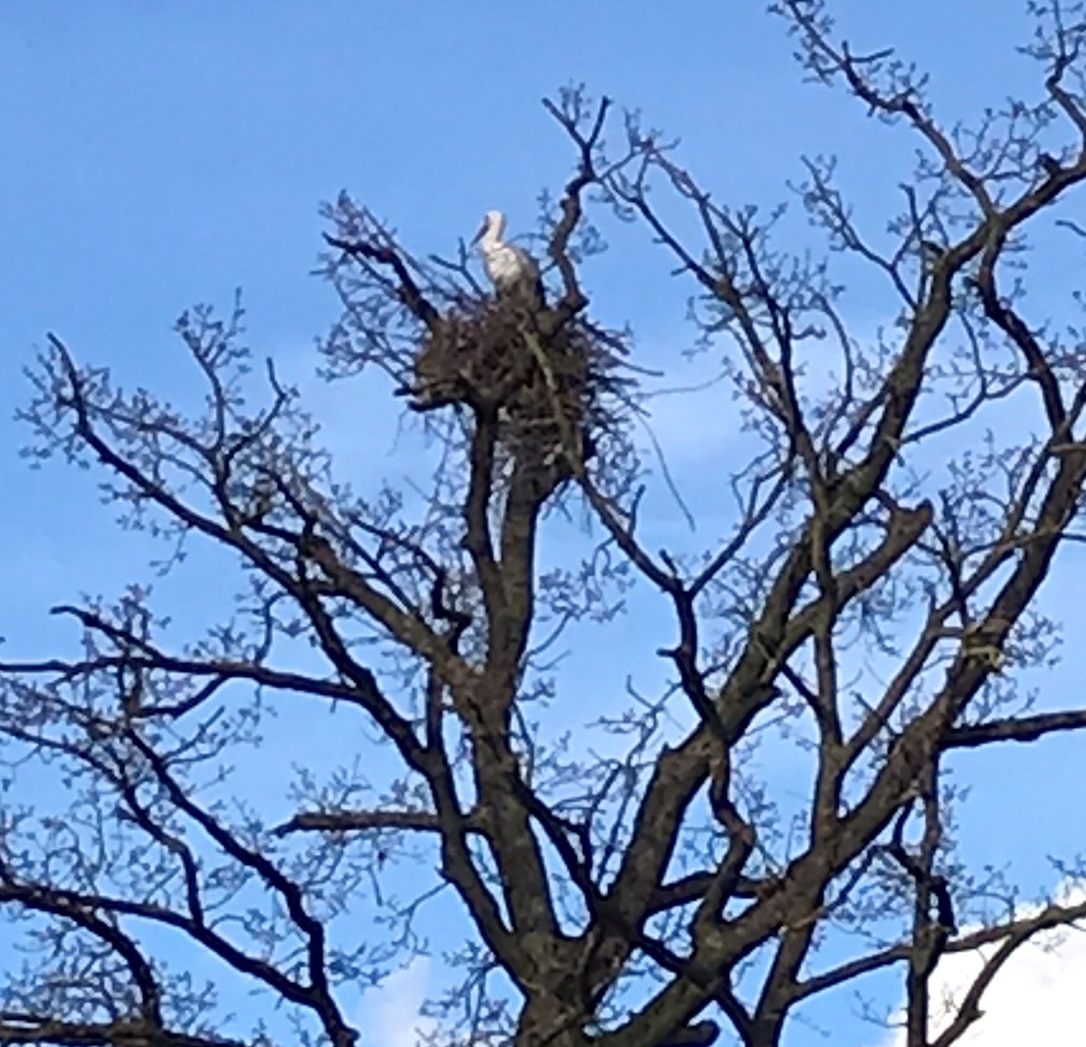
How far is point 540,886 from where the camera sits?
43.8 ft

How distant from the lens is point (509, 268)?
1480cm

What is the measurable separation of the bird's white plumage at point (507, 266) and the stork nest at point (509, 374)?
153mm

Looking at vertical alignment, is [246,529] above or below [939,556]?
above

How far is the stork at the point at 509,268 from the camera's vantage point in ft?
47.7

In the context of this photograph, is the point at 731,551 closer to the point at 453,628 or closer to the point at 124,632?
the point at 453,628

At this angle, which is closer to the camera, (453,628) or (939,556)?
(939,556)

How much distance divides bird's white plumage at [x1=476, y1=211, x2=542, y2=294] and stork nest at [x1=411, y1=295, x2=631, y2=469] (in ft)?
0.50

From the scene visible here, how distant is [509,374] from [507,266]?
3.21 feet

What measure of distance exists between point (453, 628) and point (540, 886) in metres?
1.19

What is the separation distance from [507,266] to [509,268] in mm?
50

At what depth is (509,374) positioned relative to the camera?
14.0 m

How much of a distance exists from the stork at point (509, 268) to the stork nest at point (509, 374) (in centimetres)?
13

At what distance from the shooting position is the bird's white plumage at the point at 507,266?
47.9 feet

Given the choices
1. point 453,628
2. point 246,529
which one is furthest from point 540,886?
point 246,529
